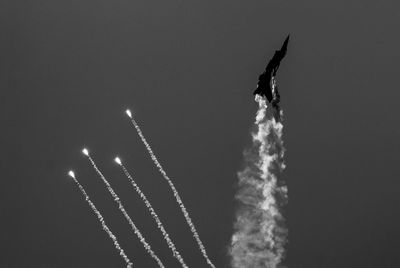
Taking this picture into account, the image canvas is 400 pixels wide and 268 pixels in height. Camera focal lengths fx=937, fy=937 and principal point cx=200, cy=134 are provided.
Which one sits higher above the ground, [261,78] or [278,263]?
[261,78]

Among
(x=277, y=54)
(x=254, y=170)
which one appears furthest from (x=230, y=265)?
(x=277, y=54)

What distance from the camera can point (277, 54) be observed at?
108m

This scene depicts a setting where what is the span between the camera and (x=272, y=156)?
12194cm

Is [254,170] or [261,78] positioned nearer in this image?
[261,78]

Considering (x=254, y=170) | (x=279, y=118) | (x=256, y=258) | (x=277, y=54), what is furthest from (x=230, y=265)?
(x=277, y=54)

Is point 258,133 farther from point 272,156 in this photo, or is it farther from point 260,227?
point 260,227

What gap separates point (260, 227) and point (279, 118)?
49.0 feet

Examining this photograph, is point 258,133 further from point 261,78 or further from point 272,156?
point 261,78

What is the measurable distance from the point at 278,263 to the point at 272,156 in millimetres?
13823

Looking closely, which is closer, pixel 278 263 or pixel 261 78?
pixel 261 78

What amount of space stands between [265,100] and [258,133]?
16.8 ft

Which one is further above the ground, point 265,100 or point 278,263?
point 265,100

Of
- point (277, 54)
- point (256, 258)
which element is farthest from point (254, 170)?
point (277, 54)

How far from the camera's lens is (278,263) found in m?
119
